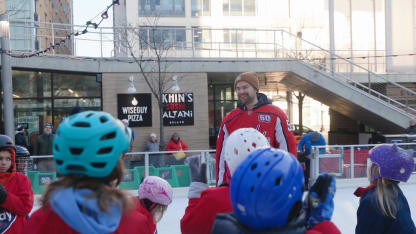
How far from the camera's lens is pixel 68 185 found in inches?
62.4

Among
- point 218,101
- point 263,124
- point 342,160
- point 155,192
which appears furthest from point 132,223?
point 218,101

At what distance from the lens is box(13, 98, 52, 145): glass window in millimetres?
15766

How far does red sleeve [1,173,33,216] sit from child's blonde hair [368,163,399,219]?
2270 mm

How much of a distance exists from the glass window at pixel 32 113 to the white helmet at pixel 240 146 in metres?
14.6

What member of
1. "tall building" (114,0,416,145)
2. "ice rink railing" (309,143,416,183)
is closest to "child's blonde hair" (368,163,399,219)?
"ice rink railing" (309,143,416,183)

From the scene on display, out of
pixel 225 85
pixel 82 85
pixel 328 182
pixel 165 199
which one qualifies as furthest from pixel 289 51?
pixel 328 182

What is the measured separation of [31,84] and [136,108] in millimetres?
3647

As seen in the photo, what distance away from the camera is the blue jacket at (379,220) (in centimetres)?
275

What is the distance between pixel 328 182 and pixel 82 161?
84cm

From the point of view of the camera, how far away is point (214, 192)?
7.58 feet

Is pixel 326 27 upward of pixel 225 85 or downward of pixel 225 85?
upward

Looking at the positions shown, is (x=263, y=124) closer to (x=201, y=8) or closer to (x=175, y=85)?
(x=175, y=85)

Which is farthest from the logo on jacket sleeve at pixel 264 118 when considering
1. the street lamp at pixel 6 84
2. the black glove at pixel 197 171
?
the street lamp at pixel 6 84

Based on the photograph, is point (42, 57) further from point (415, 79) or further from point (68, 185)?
point (415, 79)
